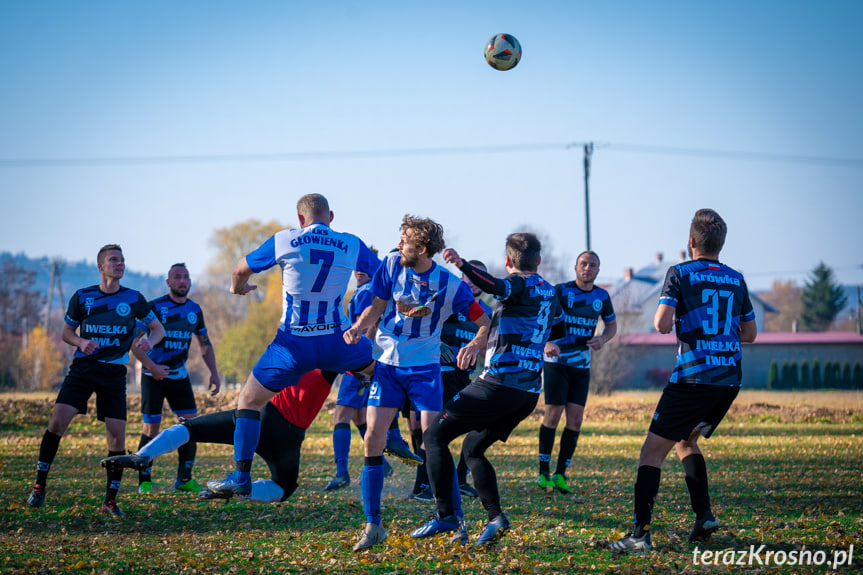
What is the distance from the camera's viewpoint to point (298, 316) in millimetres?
6617

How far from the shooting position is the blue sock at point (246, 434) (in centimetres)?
654

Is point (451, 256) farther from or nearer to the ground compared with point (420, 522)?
farther from the ground

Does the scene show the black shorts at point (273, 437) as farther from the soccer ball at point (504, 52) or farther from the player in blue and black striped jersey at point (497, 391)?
the soccer ball at point (504, 52)

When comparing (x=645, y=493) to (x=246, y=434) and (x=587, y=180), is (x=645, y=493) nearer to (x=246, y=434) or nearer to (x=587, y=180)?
(x=246, y=434)

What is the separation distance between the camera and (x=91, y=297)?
27.7 feet

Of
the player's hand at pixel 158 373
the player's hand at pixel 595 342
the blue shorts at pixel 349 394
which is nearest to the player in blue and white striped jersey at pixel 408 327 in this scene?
the blue shorts at pixel 349 394

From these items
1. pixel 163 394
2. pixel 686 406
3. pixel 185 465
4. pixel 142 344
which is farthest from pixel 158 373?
pixel 686 406

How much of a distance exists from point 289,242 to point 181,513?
3.28 meters

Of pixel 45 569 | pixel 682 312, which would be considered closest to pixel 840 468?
pixel 682 312

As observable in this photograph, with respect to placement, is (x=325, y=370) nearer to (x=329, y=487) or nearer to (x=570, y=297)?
(x=329, y=487)

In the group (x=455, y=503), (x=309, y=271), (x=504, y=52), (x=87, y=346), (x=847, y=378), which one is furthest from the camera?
(x=847, y=378)

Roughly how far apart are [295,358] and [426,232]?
1568mm

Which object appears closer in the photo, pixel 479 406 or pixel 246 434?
pixel 479 406

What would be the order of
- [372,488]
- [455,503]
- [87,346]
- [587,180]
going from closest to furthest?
[372,488], [455,503], [87,346], [587,180]
